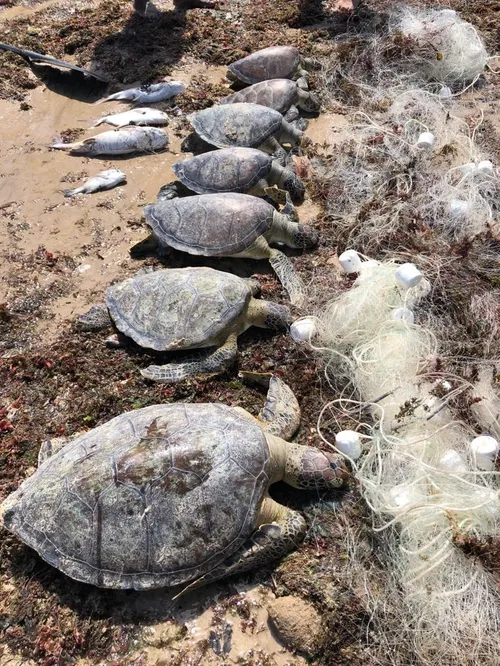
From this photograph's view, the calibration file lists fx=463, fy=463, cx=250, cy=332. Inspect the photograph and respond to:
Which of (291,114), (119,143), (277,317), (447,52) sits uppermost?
(447,52)

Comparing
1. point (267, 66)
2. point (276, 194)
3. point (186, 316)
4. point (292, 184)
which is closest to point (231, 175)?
point (276, 194)

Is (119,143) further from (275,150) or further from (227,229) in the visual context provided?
(227,229)

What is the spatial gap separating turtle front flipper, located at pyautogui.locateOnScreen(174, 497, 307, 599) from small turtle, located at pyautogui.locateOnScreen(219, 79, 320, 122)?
6.42 meters

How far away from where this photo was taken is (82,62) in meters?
8.93

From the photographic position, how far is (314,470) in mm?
3785

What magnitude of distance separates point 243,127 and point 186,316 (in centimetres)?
374

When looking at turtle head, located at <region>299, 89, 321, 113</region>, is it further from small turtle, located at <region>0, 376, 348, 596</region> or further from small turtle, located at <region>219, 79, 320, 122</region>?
small turtle, located at <region>0, 376, 348, 596</region>

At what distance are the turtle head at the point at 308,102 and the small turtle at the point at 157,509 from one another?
6.37 meters

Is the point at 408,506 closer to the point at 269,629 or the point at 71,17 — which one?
the point at 269,629

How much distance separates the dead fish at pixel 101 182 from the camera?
6.60 metres

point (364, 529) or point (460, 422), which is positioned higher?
point (460, 422)

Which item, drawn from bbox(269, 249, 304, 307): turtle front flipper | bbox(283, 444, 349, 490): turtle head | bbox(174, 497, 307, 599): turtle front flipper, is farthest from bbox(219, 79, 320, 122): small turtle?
bbox(174, 497, 307, 599): turtle front flipper

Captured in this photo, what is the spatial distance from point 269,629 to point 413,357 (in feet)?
8.38

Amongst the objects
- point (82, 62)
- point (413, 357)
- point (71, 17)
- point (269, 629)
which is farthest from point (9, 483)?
point (71, 17)
